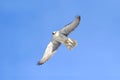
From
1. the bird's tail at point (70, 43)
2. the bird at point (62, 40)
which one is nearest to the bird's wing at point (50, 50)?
the bird at point (62, 40)

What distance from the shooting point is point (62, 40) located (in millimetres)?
28641

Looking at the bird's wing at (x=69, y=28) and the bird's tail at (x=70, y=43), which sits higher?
the bird's wing at (x=69, y=28)

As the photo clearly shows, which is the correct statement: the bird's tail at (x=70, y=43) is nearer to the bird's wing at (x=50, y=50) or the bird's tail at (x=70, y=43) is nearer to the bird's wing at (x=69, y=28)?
the bird's wing at (x=69, y=28)

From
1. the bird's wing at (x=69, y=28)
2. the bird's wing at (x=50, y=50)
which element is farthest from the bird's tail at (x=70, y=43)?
the bird's wing at (x=50, y=50)

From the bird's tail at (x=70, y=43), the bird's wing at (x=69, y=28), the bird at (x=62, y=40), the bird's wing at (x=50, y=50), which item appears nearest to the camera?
the bird's tail at (x=70, y=43)

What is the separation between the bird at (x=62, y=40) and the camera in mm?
28047

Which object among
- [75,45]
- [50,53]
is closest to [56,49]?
[50,53]

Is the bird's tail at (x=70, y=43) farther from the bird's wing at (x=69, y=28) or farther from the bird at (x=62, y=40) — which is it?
the bird's wing at (x=69, y=28)

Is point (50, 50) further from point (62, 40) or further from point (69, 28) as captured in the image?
point (69, 28)

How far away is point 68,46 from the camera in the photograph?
91.8 ft

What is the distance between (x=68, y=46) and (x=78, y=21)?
1.68 m

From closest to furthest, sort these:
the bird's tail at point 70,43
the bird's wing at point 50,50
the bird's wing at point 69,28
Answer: the bird's tail at point 70,43 → the bird's wing at point 69,28 → the bird's wing at point 50,50

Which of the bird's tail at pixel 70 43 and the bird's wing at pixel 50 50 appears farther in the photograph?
the bird's wing at pixel 50 50

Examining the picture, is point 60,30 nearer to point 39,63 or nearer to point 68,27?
point 68,27
